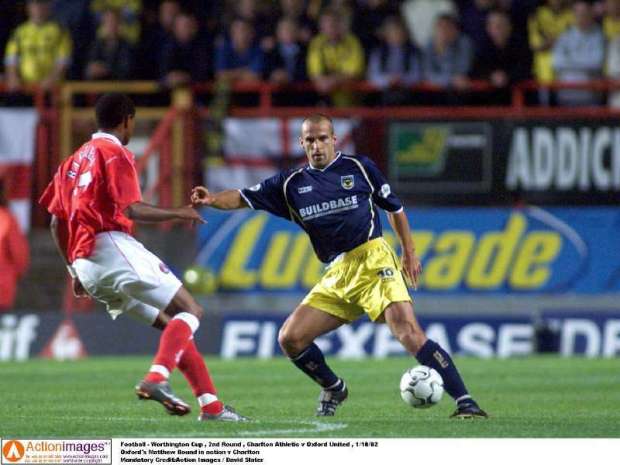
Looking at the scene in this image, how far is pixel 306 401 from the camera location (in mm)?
12078

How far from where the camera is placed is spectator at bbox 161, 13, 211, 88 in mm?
19703

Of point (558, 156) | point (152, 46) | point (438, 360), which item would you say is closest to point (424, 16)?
point (558, 156)

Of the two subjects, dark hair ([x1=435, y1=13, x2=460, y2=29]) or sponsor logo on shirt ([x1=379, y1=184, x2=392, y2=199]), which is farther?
dark hair ([x1=435, y1=13, x2=460, y2=29])

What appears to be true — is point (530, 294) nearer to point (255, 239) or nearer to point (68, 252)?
point (255, 239)

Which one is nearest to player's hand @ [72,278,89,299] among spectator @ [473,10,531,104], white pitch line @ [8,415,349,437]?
white pitch line @ [8,415,349,437]

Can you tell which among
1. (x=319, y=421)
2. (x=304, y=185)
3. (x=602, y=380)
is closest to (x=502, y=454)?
(x=319, y=421)

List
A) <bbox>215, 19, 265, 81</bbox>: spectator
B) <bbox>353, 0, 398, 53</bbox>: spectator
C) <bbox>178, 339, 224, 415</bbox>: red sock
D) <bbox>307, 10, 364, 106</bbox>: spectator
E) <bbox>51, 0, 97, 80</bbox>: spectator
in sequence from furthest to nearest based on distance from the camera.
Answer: <bbox>51, 0, 97, 80</bbox>: spectator → <bbox>353, 0, 398, 53</bbox>: spectator → <bbox>215, 19, 265, 81</bbox>: spectator → <bbox>307, 10, 364, 106</bbox>: spectator → <bbox>178, 339, 224, 415</bbox>: red sock

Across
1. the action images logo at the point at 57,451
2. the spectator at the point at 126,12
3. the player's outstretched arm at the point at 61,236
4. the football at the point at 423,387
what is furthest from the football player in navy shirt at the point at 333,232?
the spectator at the point at 126,12

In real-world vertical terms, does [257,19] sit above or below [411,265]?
above

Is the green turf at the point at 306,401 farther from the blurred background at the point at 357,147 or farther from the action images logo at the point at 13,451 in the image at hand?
the blurred background at the point at 357,147

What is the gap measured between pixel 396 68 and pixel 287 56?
1398mm

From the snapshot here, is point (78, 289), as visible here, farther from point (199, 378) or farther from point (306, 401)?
point (306, 401)

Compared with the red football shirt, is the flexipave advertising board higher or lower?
lower

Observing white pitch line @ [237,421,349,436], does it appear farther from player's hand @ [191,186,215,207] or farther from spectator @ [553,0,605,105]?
spectator @ [553,0,605,105]
